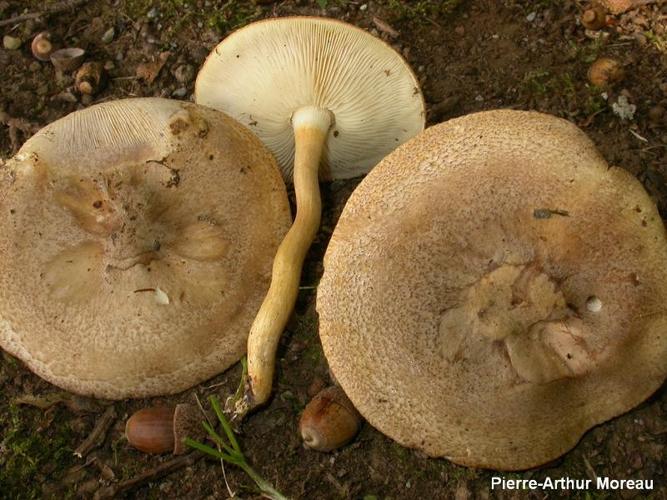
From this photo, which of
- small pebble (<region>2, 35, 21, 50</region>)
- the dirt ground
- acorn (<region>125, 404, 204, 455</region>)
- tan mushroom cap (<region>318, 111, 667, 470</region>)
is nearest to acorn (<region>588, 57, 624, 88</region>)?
the dirt ground

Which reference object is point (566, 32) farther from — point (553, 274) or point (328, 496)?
point (328, 496)

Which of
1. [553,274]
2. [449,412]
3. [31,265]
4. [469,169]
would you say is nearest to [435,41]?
[469,169]

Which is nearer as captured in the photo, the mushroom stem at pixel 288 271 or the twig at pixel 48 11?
the mushroom stem at pixel 288 271

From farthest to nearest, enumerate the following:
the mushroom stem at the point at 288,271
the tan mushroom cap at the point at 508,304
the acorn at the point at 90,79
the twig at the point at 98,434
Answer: the acorn at the point at 90,79 < the twig at the point at 98,434 < the mushroom stem at the point at 288,271 < the tan mushroom cap at the point at 508,304

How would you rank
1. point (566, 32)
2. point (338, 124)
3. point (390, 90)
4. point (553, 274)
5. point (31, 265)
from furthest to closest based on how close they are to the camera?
1. point (566, 32)
2. point (338, 124)
3. point (390, 90)
4. point (31, 265)
5. point (553, 274)

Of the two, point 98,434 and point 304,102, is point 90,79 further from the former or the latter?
point 98,434

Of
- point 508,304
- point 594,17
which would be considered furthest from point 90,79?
point 594,17

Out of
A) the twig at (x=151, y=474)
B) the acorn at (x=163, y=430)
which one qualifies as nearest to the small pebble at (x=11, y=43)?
the acorn at (x=163, y=430)

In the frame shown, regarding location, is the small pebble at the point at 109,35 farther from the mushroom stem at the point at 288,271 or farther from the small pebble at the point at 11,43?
the mushroom stem at the point at 288,271

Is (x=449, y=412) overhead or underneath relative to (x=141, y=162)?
underneath
